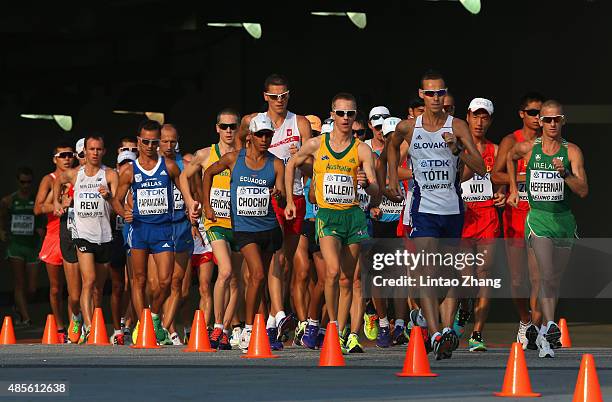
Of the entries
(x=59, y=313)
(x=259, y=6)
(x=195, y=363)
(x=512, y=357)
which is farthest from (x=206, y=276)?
(x=259, y=6)

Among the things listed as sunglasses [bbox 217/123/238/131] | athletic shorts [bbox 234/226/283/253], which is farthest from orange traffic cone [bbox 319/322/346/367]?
sunglasses [bbox 217/123/238/131]

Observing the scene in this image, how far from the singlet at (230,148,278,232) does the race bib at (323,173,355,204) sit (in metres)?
0.58

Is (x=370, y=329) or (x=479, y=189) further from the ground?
(x=479, y=189)

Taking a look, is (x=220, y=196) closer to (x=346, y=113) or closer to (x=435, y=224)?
(x=346, y=113)

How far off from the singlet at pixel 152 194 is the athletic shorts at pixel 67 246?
50.7 inches

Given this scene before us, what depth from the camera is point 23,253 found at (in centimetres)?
2111

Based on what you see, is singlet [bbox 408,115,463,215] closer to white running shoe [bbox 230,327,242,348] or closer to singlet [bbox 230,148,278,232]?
singlet [bbox 230,148,278,232]

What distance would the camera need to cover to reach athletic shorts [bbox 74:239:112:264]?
53.1ft

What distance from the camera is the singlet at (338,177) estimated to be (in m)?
13.7

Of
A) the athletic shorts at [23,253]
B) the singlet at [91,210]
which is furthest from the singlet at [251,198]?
the athletic shorts at [23,253]

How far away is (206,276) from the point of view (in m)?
15.9

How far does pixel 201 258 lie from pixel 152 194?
1020mm

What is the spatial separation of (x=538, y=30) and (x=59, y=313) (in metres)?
10.5

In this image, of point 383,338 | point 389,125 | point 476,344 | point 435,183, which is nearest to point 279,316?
point 383,338
